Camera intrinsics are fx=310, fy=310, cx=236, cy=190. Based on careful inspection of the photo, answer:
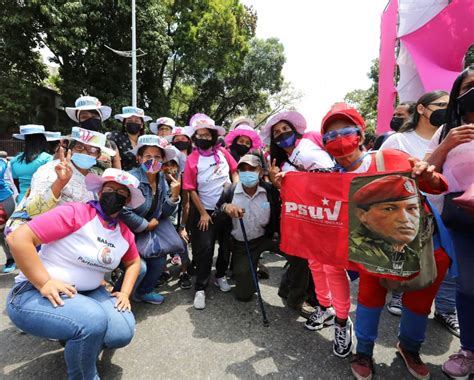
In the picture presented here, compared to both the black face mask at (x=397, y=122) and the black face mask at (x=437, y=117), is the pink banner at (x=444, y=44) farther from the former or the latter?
the black face mask at (x=437, y=117)

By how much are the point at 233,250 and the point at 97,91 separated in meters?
14.5

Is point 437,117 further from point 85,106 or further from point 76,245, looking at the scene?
point 85,106

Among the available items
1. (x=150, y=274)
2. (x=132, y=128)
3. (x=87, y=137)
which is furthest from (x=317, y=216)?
(x=132, y=128)

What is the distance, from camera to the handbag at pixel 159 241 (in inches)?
127

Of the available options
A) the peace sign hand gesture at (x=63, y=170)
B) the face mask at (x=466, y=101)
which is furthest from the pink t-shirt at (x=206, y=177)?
the face mask at (x=466, y=101)

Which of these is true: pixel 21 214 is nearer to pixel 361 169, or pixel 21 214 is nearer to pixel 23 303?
pixel 23 303

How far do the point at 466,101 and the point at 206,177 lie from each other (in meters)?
2.60

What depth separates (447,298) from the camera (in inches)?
120

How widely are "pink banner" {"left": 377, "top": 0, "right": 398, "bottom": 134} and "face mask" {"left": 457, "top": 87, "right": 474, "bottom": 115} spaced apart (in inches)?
421

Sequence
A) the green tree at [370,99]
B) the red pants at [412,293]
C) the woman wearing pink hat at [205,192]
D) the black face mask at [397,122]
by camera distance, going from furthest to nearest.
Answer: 1. the green tree at [370,99]
2. the black face mask at [397,122]
3. the woman wearing pink hat at [205,192]
4. the red pants at [412,293]

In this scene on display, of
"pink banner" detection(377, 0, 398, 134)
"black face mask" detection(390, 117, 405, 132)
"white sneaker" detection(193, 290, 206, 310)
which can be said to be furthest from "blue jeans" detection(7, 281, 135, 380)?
"pink banner" detection(377, 0, 398, 134)

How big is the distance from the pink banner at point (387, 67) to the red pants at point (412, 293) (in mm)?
10907

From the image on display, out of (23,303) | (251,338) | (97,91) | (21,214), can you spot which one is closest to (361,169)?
(251,338)

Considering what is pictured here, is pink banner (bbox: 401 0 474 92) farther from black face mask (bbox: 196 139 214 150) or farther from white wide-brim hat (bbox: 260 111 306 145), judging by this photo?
black face mask (bbox: 196 139 214 150)
